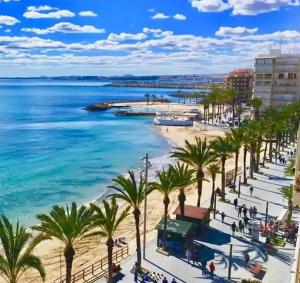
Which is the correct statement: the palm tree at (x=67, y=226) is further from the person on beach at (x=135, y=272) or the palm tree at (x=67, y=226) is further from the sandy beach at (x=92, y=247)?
the sandy beach at (x=92, y=247)

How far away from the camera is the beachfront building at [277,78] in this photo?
11581cm

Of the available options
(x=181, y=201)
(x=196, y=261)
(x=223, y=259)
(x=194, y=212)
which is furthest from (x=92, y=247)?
(x=223, y=259)

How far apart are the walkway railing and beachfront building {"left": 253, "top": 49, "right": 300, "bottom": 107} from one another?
95.2 metres

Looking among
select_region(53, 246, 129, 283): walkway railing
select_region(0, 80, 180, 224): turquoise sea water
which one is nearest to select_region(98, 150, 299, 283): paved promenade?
select_region(53, 246, 129, 283): walkway railing

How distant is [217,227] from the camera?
35219mm

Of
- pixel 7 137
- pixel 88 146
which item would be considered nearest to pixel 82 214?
pixel 88 146

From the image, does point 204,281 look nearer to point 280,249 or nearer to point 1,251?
point 280,249

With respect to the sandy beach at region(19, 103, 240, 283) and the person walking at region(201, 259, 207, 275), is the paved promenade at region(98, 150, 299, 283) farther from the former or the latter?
the sandy beach at region(19, 103, 240, 283)

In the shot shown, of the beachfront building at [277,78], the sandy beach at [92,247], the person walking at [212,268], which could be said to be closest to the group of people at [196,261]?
the person walking at [212,268]

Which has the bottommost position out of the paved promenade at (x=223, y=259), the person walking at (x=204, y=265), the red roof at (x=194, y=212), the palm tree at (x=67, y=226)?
the paved promenade at (x=223, y=259)

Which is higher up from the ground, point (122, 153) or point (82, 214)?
point (82, 214)

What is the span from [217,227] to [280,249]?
232 inches

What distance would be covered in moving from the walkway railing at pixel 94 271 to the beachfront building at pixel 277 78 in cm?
9525

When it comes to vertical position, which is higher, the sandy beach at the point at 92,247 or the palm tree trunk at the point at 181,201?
the palm tree trunk at the point at 181,201
